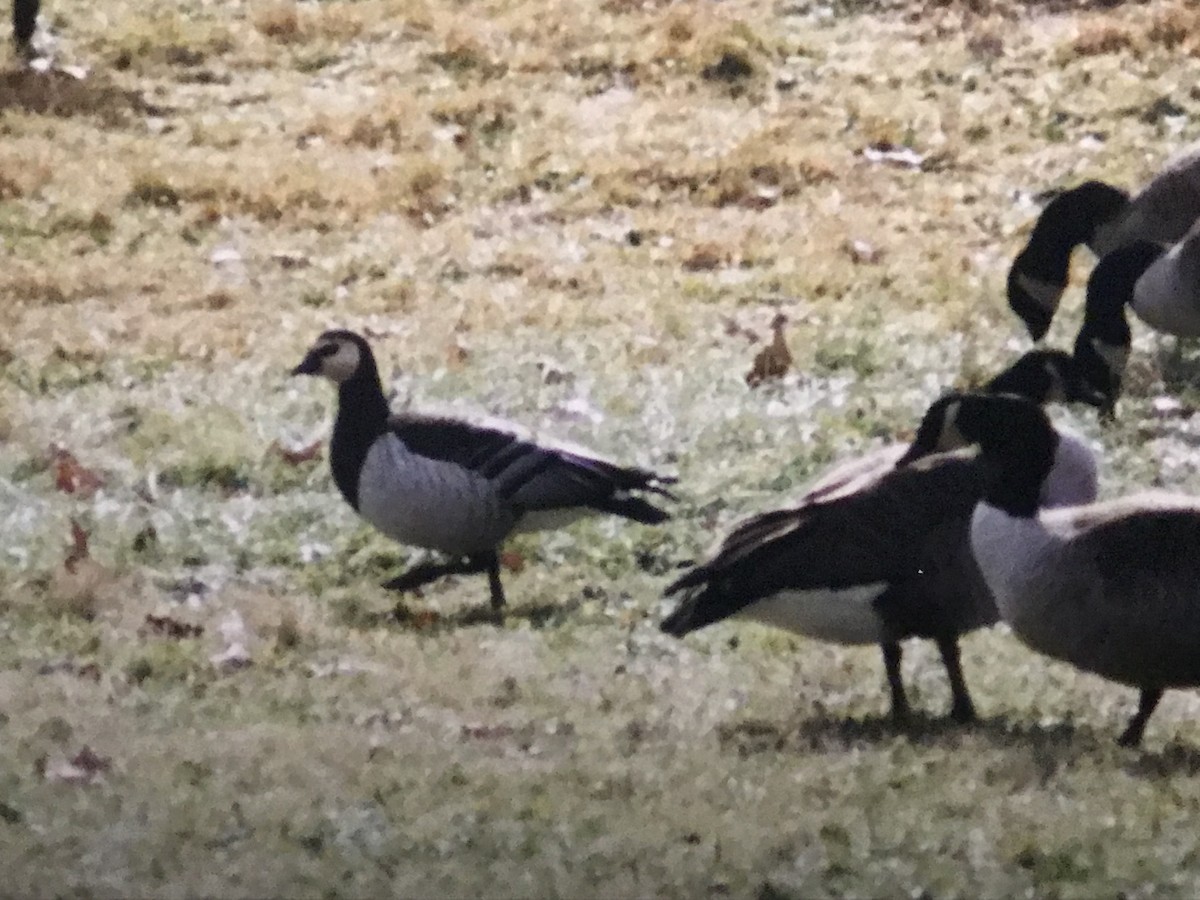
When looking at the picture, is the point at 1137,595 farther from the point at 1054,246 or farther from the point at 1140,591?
the point at 1054,246

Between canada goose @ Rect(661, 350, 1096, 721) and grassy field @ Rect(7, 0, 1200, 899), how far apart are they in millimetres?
326

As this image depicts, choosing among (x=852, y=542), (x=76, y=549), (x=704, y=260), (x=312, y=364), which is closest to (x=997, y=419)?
(x=852, y=542)

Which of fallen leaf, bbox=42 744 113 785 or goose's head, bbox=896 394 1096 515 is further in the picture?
goose's head, bbox=896 394 1096 515

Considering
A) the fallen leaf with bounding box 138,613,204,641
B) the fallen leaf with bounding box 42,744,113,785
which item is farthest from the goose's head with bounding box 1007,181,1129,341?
the fallen leaf with bounding box 42,744,113,785

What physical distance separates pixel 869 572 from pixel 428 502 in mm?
2256

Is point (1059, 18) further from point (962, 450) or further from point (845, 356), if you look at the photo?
point (962, 450)

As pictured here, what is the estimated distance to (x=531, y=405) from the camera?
10766 mm

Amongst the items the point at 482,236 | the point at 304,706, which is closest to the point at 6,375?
the point at 482,236

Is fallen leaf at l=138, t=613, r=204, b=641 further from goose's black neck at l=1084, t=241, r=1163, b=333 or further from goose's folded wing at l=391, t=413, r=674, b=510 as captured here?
goose's black neck at l=1084, t=241, r=1163, b=333

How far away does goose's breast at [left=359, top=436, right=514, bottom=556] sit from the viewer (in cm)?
827

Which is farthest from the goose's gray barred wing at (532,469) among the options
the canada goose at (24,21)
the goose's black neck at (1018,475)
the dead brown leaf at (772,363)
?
the canada goose at (24,21)

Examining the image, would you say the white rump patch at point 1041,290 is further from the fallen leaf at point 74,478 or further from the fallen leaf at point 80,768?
the fallen leaf at point 80,768

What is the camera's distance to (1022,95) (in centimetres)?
1642

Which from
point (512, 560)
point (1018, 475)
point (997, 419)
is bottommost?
point (512, 560)
